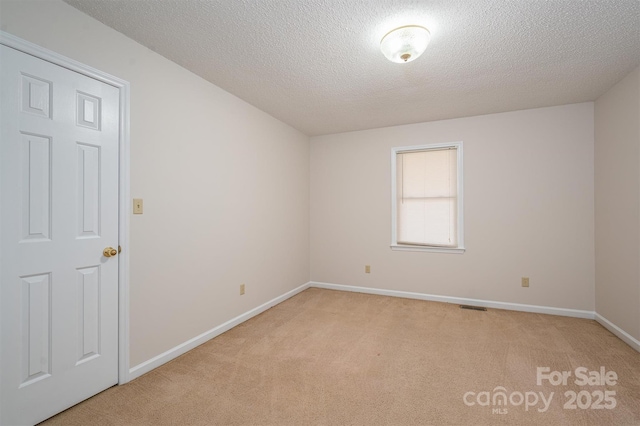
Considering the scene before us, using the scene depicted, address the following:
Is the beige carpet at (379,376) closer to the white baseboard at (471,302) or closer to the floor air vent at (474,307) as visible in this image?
the white baseboard at (471,302)

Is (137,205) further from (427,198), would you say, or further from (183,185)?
(427,198)

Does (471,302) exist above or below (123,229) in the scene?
below

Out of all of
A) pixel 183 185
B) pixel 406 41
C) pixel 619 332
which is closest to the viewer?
pixel 406 41

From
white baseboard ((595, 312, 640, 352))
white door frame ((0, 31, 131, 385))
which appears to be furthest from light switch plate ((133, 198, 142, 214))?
white baseboard ((595, 312, 640, 352))

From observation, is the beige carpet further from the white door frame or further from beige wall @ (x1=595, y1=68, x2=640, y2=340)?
beige wall @ (x1=595, y1=68, x2=640, y2=340)

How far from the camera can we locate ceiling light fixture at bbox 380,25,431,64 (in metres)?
1.98

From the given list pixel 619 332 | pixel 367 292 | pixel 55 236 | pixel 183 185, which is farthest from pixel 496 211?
pixel 55 236

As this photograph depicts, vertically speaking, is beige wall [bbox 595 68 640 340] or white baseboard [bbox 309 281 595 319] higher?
beige wall [bbox 595 68 640 340]

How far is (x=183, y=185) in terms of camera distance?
260 cm

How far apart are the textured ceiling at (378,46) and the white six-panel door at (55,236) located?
646 millimetres

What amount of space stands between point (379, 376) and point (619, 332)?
2574 millimetres

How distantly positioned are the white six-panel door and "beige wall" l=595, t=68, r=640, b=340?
4.37 meters

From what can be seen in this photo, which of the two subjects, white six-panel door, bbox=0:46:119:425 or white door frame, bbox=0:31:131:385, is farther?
white door frame, bbox=0:31:131:385

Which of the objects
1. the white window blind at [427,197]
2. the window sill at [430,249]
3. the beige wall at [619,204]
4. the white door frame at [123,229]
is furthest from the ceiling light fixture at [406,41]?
the window sill at [430,249]
